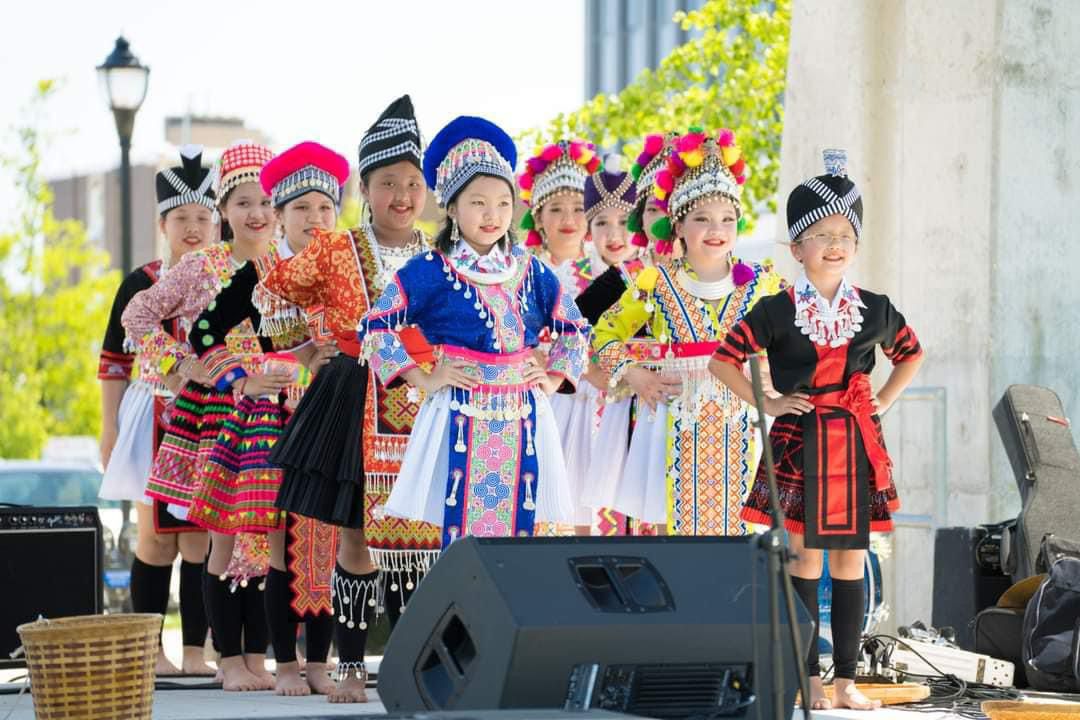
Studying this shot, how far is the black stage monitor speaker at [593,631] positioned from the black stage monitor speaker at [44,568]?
2542 mm

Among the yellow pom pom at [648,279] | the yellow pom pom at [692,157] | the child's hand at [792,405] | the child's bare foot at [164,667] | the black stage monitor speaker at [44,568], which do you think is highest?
the yellow pom pom at [692,157]

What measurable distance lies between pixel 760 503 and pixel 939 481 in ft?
10.4

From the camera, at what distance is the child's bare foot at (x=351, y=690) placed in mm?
5605

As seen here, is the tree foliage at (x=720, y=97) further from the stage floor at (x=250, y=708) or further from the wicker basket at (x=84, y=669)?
the wicker basket at (x=84, y=669)

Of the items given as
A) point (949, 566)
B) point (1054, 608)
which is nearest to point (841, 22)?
point (949, 566)

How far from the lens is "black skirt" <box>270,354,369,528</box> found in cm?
554

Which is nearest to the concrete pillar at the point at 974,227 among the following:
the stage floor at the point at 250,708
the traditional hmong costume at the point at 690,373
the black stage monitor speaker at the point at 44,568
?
the traditional hmong costume at the point at 690,373

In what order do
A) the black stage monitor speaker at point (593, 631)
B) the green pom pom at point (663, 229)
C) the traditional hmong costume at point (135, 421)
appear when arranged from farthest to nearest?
1. the traditional hmong costume at point (135, 421)
2. the green pom pom at point (663, 229)
3. the black stage monitor speaker at point (593, 631)

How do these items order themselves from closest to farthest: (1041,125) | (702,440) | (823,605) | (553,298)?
(553,298) < (702,440) < (823,605) < (1041,125)

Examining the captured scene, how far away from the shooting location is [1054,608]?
245 inches

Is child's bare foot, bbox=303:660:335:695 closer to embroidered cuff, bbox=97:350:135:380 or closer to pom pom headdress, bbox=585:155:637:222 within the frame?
embroidered cuff, bbox=97:350:135:380

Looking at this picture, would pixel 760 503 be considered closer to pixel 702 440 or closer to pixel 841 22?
pixel 702 440

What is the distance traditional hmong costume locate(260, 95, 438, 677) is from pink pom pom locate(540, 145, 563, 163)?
Answer: 6.44ft

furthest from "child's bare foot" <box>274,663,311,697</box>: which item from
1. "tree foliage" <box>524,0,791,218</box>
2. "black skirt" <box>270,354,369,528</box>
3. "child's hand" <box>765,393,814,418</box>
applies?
"tree foliage" <box>524,0,791,218</box>
